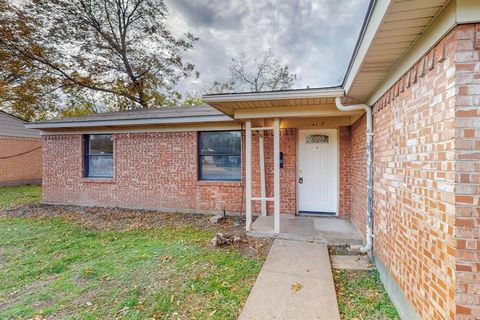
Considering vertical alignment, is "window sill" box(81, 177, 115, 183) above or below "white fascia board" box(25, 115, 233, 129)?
below

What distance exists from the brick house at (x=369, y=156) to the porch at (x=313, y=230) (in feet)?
0.73

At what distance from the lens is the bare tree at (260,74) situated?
53.0 ft

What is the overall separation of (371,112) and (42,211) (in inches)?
386

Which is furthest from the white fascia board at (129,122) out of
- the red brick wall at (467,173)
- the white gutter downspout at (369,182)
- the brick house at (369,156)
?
the red brick wall at (467,173)

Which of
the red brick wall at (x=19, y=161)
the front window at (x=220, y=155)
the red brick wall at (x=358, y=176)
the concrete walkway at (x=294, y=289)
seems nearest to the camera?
the concrete walkway at (x=294, y=289)

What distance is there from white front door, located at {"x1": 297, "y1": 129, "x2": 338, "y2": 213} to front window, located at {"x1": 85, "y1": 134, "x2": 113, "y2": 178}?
644 centimetres

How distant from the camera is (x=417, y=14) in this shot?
1657mm

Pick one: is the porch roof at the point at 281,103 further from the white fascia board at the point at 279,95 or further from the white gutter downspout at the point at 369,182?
the white gutter downspout at the point at 369,182

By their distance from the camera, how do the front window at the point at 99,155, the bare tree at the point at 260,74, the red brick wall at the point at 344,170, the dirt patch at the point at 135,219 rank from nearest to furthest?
the dirt patch at the point at 135,219 → the red brick wall at the point at 344,170 → the front window at the point at 99,155 → the bare tree at the point at 260,74

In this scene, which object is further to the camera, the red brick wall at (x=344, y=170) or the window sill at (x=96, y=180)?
the window sill at (x=96, y=180)

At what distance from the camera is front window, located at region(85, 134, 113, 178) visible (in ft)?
26.5

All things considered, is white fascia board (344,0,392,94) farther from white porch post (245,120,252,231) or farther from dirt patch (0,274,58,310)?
dirt patch (0,274,58,310)

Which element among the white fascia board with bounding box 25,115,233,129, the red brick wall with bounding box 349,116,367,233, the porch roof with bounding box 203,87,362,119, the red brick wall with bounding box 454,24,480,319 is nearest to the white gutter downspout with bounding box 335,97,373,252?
the porch roof with bounding box 203,87,362,119

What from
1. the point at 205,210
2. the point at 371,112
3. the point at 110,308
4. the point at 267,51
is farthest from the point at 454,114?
the point at 267,51
